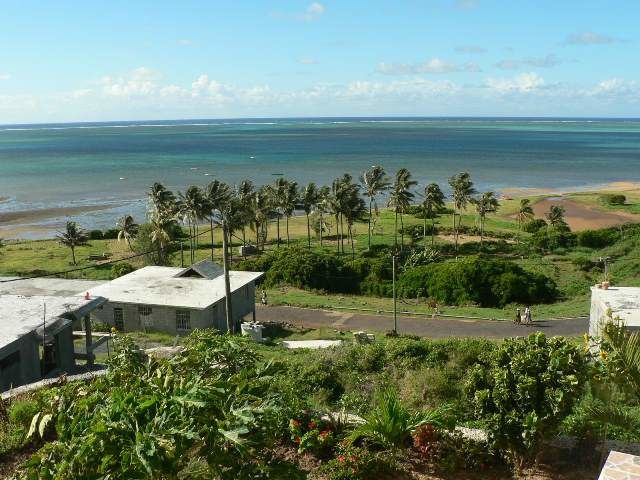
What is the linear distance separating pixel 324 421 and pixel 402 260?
1635 inches

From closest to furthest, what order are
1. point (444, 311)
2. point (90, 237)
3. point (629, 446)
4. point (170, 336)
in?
point (629, 446) < point (170, 336) < point (444, 311) < point (90, 237)

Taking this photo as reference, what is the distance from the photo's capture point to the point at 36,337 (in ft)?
65.4

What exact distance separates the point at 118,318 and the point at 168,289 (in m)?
2.83

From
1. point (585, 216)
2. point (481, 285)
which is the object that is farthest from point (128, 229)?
point (585, 216)

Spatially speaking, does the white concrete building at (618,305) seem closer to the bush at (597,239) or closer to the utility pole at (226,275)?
the utility pole at (226,275)

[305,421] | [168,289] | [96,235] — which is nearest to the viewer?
[305,421]

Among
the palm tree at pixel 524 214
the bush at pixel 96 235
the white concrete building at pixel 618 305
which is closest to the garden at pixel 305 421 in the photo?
the white concrete building at pixel 618 305

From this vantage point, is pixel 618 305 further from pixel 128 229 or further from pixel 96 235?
pixel 96 235

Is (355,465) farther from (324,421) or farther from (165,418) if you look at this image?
(165,418)

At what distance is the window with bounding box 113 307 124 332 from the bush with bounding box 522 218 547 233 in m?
47.4

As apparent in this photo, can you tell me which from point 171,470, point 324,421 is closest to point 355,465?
point 324,421

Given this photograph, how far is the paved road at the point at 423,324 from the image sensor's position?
106 ft

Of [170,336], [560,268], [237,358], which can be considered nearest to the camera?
[237,358]

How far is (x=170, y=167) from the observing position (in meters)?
142
